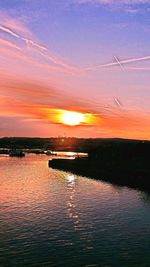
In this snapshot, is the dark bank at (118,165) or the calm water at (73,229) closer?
the calm water at (73,229)

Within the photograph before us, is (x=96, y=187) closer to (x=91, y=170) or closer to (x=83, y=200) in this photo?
(x=83, y=200)

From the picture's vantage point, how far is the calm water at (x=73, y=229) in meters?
35.3

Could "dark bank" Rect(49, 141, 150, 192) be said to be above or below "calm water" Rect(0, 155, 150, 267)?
above

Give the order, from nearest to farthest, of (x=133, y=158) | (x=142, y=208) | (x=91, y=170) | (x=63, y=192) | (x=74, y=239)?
(x=74, y=239) → (x=142, y=208) → (x=63, y=192) → (x=133, y=158) → (x=91, y=170)

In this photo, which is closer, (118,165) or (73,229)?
(73,229)

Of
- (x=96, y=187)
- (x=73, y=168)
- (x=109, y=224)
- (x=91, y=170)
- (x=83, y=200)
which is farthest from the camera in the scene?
(x=73, y=168)

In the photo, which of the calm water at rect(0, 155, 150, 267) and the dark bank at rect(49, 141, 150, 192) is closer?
the calm water at rect(0, 155, 150, 267)

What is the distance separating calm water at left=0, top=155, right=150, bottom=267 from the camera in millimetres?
35312

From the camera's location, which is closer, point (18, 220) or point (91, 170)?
point (18, 220)

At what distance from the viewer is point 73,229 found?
46.4m

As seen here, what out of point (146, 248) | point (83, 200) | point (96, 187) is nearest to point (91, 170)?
point (96, 187)

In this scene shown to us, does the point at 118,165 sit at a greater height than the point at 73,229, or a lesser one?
greater

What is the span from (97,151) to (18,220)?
10398 centimetres

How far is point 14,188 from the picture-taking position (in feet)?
274
